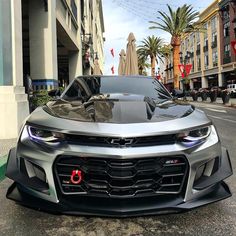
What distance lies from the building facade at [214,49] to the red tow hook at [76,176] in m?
47.1

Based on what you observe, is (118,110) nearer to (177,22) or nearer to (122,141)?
(122,141)

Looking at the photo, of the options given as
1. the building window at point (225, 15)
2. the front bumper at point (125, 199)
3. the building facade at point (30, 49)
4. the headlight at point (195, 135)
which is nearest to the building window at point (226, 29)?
the building window at point (225, 15)

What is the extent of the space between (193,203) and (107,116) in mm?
1024

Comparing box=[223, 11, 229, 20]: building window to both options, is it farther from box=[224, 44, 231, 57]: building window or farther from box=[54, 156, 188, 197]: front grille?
box=[54, 156, 188, 197]: front grille

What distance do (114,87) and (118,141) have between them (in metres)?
2.05

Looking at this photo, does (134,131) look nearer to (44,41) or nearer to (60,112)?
(60,112)

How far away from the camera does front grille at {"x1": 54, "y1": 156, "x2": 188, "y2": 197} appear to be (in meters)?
2.95

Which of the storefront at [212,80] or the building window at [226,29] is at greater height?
the building window at [226,29]

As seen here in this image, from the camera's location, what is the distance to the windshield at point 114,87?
15.5 ft

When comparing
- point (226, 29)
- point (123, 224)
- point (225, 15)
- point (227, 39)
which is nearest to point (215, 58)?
point (227, 39)

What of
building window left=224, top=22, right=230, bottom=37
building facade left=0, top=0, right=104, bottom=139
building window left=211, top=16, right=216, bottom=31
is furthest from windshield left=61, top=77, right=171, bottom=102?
building window left=211, top=16, right=216, bottom=31

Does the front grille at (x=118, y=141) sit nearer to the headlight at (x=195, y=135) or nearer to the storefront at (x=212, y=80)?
the headlight at (x=195, y=135)

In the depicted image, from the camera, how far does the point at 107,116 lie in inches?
129

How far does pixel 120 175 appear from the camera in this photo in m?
2.95
